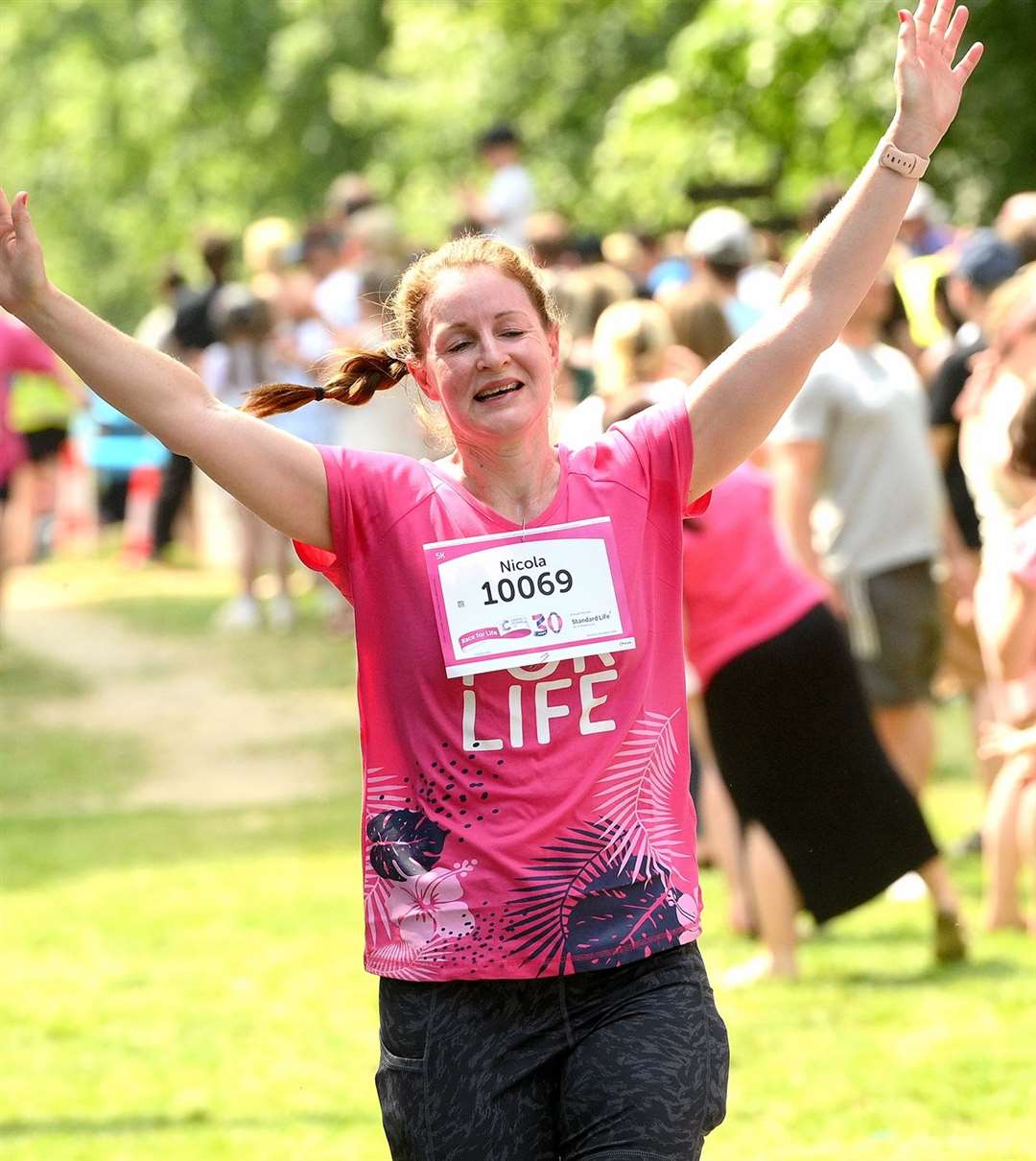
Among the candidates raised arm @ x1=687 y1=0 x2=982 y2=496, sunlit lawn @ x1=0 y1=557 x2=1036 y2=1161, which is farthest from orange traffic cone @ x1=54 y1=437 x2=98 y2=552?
raised arm @ x1=687 y1=0 x2=982 y2=496

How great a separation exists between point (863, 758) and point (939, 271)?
4524mm

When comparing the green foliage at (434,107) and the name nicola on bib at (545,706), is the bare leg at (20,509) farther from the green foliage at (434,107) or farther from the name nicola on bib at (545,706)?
the name nicola on bib at (545,706)

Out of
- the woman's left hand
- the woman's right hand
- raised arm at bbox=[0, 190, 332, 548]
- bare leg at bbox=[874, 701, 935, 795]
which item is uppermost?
the woman's left hand

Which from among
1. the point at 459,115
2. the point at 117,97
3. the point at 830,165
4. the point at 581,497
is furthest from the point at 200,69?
the point at 581,497

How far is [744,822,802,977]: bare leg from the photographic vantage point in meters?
6.59

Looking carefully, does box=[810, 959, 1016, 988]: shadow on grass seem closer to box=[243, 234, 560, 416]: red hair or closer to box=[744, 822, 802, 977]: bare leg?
box=[744, 822, 802, 977]: bare leg

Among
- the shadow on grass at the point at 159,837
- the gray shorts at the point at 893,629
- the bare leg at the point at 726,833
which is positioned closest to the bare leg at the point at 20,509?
the shadow on grass at the point at 159,837

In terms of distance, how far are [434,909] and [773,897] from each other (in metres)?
3.54

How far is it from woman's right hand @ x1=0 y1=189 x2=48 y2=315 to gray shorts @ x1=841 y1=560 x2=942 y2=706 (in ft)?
15.7

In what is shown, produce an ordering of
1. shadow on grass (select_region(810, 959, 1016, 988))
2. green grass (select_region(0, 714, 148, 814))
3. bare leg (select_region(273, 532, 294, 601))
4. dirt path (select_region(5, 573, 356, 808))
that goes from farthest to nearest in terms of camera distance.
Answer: bare leg (select_region(273, 532, 294, 601)) < dirt path (select_region(5, 573, 356, 808)) < green grass (select_region(0, 714, 148, 814)) < shadow on grass (select_region(810, 959, 1016, 988))

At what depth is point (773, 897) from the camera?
659cm

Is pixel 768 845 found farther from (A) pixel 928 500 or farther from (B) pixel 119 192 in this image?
(B) pixel 119 192

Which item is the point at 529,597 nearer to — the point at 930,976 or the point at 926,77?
the point at 926,77

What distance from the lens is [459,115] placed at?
30328 millimetres
